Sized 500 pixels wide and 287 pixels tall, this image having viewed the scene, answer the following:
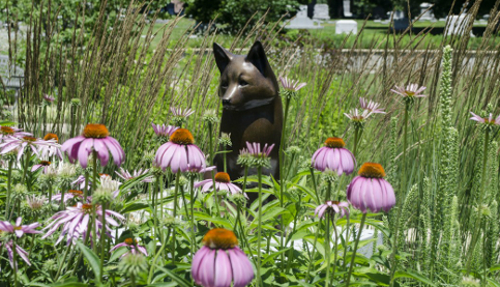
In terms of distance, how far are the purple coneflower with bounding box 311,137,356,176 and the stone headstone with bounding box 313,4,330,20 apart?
1562 inches

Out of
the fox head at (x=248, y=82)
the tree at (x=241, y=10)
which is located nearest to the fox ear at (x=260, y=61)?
the fox head at (x=248, y=82)

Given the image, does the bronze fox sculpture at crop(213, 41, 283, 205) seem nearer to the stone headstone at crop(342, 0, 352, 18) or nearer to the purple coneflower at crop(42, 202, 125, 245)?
the purple coneflower at crop(42, 202, 125, 245)

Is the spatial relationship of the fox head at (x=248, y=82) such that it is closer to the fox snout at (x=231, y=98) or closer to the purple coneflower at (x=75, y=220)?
the fox snout at (x=231, y=98)

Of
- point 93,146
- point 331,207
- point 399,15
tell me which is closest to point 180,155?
point 93,146

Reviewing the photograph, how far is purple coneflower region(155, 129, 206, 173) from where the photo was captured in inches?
42.7

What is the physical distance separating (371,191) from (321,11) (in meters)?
40.2

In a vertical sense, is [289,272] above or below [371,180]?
below

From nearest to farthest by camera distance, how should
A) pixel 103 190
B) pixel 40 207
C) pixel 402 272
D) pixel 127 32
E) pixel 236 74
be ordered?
pixel 103 190, pixel 402 272, pixel 40 207, pixel 236 74, pixel 127 32

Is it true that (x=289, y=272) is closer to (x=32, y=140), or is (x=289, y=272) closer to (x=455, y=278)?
(x=455, y=278)

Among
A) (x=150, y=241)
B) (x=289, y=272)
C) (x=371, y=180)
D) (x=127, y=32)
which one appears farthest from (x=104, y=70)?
(x=371, y=180)

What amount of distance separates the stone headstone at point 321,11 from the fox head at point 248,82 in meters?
38.6

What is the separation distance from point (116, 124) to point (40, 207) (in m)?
1.36

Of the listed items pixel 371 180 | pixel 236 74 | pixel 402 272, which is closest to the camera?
pixel 371 180

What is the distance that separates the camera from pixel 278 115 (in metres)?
2.38
